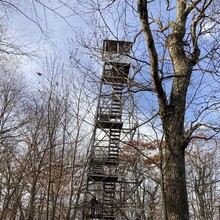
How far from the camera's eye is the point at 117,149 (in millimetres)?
10578

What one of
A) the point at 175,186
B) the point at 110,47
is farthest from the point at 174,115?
the point at 110,47

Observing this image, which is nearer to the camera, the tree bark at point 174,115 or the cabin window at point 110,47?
the tree bark at point 174,115

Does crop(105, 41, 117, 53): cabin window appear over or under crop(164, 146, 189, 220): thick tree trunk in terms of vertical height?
over

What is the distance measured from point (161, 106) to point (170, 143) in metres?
0.58

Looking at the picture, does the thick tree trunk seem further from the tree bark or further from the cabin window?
the cabin window

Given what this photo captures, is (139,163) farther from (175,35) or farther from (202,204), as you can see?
(202,204)

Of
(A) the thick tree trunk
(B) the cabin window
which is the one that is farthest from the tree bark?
(B) the cabin window

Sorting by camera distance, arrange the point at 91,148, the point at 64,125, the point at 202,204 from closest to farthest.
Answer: the point at 64,125 → the point at 91,148 → the point at 202,204

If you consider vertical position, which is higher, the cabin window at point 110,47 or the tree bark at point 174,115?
the cabin window at point 110,47

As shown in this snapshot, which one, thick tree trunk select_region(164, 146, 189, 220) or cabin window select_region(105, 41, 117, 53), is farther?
cabin window select_region(105, 41, 117, 53)

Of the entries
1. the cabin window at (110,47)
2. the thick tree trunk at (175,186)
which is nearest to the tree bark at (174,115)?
the thick tree trunk at (175,186)

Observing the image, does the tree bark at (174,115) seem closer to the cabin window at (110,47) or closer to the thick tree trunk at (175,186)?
the thick tree trunk at (175,186)

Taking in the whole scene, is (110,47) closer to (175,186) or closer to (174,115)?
(174,115)

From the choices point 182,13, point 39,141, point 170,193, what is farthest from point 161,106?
point 39,141
